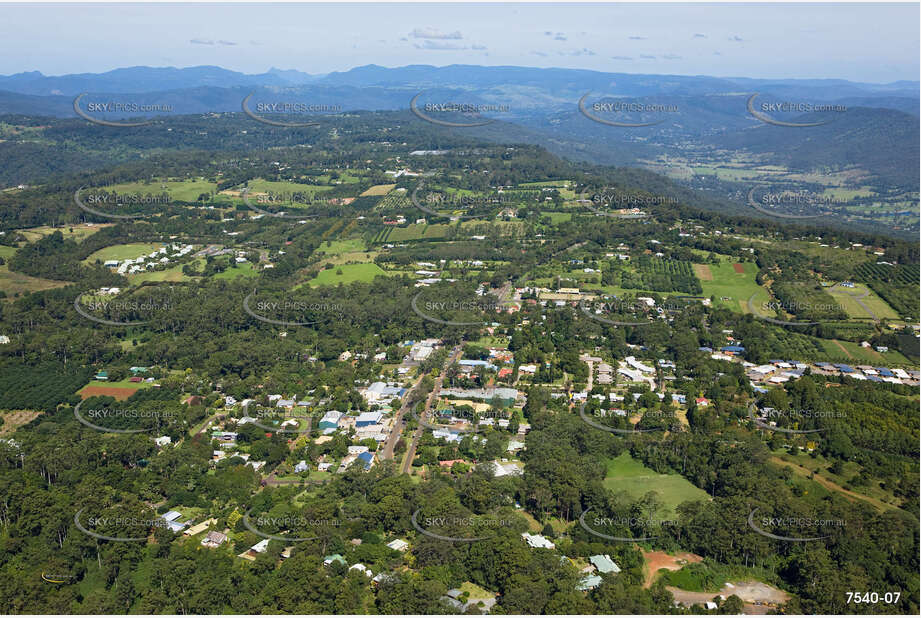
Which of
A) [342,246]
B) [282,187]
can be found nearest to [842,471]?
[342,246]

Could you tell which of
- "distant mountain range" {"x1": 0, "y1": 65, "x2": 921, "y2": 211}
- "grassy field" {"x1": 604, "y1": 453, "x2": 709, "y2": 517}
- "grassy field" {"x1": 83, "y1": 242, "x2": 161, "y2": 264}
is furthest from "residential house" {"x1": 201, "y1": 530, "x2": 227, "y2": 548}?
"distant mountain range" {"x1": 0, "y1": 65, "x2": 921, "y2": 211}

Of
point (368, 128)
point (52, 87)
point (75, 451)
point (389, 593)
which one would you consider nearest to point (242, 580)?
point (389, 593)

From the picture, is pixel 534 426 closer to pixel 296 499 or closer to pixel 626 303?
pixel 296 499

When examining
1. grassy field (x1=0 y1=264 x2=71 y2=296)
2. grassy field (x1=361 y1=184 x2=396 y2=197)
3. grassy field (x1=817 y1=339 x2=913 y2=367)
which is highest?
grassy field (x1=361 y1=184 x2=396 y2=197)

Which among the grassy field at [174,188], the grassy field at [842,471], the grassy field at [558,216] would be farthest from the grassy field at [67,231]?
the grassy field at [842,471]

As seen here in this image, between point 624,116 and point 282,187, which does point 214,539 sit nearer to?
point 282,187

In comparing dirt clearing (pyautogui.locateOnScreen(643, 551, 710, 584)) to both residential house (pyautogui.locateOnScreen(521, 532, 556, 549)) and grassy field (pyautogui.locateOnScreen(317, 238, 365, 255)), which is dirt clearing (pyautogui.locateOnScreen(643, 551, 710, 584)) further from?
grassy field (pyautogui.locateOnScreen(317, 238, 365, 255))
